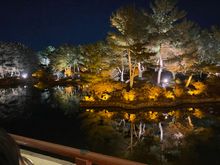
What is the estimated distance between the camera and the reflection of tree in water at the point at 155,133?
11430 mm

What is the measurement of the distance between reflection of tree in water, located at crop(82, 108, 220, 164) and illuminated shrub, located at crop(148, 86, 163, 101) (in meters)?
2.04

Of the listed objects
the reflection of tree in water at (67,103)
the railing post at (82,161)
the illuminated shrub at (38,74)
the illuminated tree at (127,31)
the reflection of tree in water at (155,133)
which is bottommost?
the reflection of tree in water at (155,133)

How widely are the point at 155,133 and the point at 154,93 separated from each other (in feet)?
23.5

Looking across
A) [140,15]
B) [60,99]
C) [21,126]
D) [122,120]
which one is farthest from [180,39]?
[21,126]

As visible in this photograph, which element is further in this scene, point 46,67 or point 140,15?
point 46,67

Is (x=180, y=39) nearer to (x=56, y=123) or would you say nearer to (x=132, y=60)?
(x=132, y=60)

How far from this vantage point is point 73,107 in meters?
22.5

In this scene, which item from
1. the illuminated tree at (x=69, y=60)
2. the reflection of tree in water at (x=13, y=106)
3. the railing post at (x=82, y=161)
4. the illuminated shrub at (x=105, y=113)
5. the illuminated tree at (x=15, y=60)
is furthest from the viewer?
the illuminated tree at (x=15, y=60)

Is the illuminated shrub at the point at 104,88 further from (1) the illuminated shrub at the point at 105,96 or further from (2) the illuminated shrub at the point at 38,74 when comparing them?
(2) the illuminated shrub at the point at 38,74

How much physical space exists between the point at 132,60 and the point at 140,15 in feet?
12.3

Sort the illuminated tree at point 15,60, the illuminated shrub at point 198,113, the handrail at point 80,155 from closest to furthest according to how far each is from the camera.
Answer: the handrail at point 80,155
the illuminated shrub at point 198,113
the illuminated tree at point 15,60

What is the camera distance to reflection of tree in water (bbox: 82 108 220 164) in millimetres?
11430

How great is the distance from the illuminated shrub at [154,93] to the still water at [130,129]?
151 centimetres

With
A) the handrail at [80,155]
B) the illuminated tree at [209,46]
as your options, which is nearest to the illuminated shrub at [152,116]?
the illuminated tree at [209,46]
